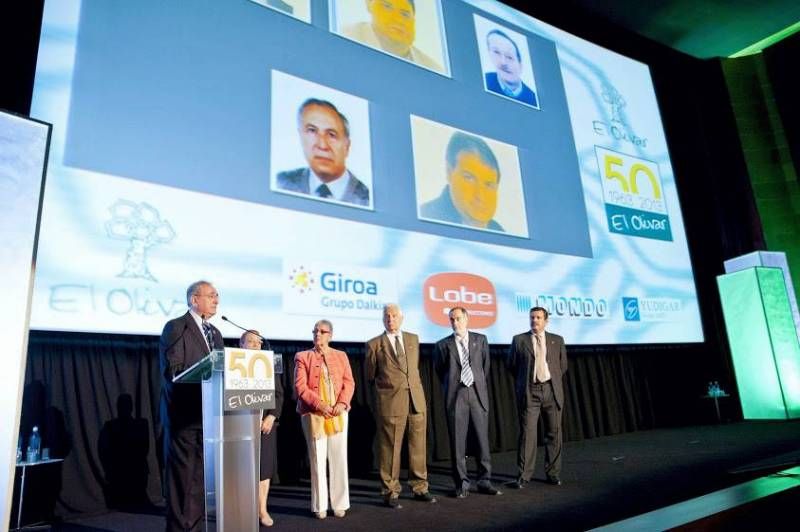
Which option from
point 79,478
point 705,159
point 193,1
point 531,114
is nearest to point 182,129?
point 193,1

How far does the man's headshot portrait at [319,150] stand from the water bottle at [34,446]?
2004 millimetres

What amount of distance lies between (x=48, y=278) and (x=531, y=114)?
446 cm

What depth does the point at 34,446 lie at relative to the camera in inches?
116

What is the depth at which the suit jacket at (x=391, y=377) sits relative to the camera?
3.24 meters

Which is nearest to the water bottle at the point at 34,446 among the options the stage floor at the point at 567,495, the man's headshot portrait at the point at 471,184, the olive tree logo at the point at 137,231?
the stage floor at the point at 567,495

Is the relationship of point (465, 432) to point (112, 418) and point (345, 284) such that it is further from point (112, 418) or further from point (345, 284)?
point (112, 418)

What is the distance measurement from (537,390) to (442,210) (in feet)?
5.41

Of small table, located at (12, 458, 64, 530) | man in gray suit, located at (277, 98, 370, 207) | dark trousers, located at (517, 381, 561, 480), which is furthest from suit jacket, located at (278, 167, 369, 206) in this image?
small table, located at (12, 458, 64, 530)

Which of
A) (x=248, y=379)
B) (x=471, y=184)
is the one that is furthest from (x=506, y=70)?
(x=248, y=379)

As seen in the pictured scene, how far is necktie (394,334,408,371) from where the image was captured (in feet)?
10.8

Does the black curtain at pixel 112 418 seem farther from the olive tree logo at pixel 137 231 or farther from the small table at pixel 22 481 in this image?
the olive tree logo at pixel 137 231

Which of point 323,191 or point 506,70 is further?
point 506,70

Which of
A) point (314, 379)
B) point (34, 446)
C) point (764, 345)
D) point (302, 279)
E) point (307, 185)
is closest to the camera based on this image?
point (34, 446)

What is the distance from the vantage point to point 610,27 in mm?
7793
